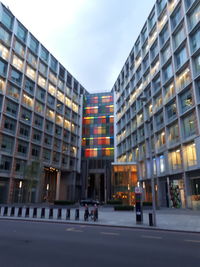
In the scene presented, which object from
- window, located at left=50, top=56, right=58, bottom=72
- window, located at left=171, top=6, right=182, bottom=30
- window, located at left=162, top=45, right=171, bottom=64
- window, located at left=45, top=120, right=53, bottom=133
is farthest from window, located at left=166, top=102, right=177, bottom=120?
window, located at left=50, top=56, right=58, bottom=72

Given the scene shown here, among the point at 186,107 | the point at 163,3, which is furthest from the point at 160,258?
the point at 163,3

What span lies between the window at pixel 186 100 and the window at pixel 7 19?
4377 centimetres

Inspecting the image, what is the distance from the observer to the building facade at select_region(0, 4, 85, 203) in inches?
1802

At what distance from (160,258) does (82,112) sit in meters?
72.5

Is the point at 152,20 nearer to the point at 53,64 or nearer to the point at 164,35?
the point at 164,35

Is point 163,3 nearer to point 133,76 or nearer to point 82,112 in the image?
point 133,76

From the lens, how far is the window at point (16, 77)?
48.7m

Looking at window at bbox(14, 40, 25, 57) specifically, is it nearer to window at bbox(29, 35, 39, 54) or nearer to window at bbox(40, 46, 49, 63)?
window at bbox(29, 35, 39, 54)

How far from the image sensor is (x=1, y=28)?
46562mm

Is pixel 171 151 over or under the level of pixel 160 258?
over

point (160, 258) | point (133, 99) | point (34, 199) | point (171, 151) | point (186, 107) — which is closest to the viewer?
point (160, 258)

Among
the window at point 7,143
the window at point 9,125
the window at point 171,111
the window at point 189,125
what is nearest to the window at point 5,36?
the window at point 9,125

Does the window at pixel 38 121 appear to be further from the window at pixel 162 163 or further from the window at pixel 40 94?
the window at pixel 162 163

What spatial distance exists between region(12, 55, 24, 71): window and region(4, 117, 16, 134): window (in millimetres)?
13811
